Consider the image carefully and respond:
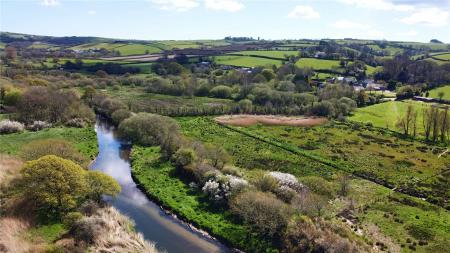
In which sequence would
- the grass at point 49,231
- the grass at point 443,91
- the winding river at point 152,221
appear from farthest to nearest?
the grass at point 443,91 → the winding river at point 152,221 → the grass at point 49,231

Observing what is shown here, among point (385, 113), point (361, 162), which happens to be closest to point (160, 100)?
point (385, 113)

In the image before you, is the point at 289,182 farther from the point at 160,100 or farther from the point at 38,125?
the point at 160,100

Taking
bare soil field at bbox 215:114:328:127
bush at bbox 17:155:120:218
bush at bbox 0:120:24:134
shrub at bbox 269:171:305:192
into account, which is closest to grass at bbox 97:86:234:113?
bare soil field at bbox 215:114:328:127

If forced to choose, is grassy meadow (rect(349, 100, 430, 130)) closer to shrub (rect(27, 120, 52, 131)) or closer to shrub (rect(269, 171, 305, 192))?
shrub (rect(269, 171, 305, 192))

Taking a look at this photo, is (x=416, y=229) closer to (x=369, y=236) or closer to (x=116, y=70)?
(x=369, y=236)

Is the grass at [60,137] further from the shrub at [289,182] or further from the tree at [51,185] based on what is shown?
the shrub at [289,182]

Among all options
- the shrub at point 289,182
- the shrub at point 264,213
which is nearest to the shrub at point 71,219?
the shrub at point 264,213

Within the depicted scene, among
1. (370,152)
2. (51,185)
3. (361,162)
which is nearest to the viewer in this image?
(51,185)
